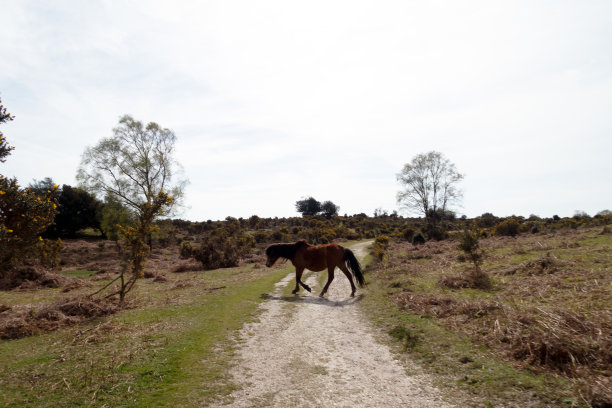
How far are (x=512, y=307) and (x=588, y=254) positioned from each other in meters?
10.7

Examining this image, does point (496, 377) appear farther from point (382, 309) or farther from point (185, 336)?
point (185, 336)

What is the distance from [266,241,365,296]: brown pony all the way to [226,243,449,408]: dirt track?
4.06 meters

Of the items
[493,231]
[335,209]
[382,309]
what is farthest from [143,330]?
[335,209]

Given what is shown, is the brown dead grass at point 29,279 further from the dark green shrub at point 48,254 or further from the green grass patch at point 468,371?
the green grass patch at point 468,371

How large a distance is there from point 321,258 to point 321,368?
8636mm

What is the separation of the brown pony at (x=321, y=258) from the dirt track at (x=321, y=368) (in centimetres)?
406

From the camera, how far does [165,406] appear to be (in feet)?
16.7

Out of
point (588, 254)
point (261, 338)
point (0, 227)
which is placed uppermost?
point (0, 227)

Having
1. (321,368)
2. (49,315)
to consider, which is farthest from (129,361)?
(49,315)

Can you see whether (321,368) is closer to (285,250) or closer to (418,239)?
(285,250)

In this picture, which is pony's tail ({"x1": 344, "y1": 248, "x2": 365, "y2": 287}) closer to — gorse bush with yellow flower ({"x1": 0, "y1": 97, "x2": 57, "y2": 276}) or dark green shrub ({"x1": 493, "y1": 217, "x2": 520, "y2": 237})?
gorse bush with yellow flower ({"x1": 0, "y1": 97, "x2": 57, "y2": 276})

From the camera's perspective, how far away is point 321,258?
1526 cm

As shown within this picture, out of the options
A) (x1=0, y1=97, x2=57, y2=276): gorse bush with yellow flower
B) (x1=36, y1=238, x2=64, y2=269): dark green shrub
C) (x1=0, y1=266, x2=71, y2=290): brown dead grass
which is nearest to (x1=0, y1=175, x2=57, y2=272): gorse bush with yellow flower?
(x1=0, y1=97, x2=57, y2=276): gorse bush with yellow flower

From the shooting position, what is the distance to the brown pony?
15102 millimetres
